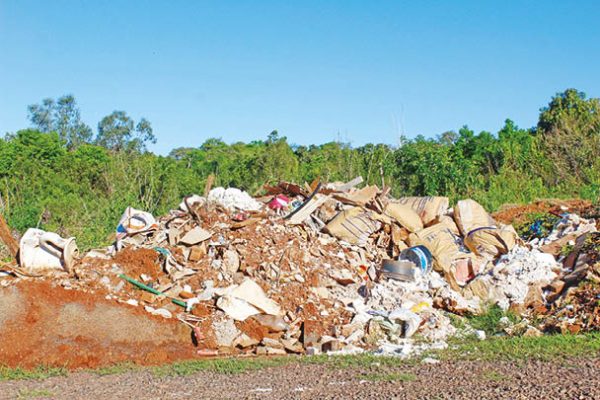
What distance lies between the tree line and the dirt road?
8009mm

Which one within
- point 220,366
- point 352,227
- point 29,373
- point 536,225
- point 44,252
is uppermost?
point 536,225

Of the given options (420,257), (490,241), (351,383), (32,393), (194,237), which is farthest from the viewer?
(490,241)

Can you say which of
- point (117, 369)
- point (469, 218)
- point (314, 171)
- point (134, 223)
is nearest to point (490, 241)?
point (469, 218)

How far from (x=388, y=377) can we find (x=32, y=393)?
117 inches

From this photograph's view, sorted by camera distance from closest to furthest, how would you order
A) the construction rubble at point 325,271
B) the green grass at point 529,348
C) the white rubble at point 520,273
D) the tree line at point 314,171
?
the green grass at point 529,348 → the construction rubble at point 325,271 → the white rubble at point 520,273 → the tree line at point 314,171

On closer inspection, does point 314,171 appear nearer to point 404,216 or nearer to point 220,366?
point 404,216

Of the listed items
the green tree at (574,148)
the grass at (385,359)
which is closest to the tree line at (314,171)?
the green tree at (574,148)

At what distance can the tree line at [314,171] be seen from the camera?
619 inches

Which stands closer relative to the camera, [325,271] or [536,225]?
[325,271]

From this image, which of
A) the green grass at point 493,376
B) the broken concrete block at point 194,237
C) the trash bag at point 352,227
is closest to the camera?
the green grass at point 493,376

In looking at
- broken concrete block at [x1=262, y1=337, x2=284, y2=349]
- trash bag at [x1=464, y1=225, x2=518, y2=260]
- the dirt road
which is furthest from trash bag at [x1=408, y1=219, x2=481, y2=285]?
the dirt road

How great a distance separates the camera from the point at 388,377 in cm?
582

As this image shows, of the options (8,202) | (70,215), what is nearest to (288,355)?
(70,215)

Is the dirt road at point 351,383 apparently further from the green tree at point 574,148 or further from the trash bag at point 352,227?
the green tree at point 574,148
